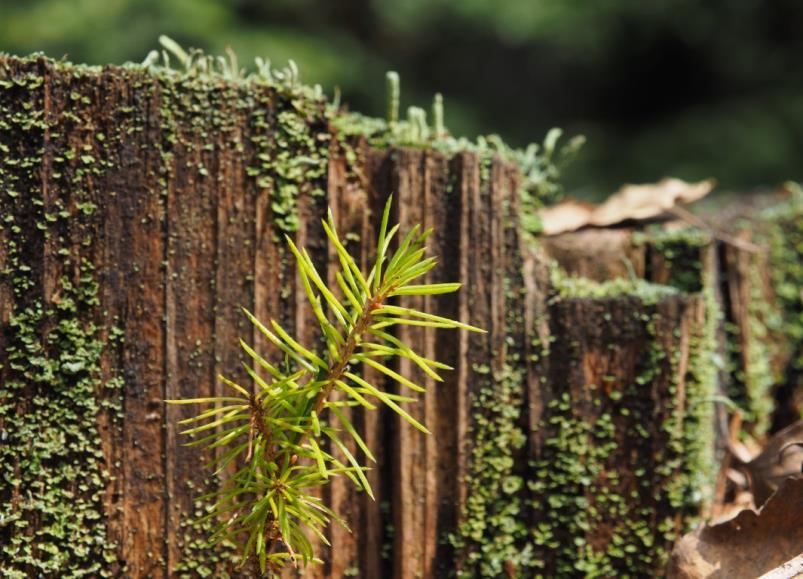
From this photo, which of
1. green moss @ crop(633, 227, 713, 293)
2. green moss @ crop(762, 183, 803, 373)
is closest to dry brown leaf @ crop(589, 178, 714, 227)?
green moss @ crop(633, 227, 713, 293)

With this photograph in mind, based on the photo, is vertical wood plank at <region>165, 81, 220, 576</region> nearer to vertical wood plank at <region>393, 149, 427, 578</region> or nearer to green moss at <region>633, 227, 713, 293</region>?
vertical wood plank at <region>393, 149, 427, 578</region>

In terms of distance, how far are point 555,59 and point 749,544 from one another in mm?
5820

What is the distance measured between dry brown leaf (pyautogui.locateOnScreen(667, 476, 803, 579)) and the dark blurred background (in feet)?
13.4

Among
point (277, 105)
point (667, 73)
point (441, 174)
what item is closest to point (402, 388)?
point (441, 174)

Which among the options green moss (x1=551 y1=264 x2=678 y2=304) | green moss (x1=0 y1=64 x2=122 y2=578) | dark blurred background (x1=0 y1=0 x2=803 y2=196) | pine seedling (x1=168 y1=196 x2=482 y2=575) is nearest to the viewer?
pine seedling (x1=168 y1=196 x2=482 y2=575)

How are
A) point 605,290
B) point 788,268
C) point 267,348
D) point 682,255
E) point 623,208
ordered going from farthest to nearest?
1. point 788,268
2. point 623,208
3. point 682,255
4. point 605,290
5. point 267,348

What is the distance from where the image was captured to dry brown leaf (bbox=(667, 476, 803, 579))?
1267mm

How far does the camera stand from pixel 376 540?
144cm

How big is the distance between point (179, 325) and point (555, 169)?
967mm

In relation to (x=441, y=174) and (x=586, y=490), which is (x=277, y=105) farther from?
(x=586, y=490)

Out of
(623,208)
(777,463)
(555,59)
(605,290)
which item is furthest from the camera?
(555,59)

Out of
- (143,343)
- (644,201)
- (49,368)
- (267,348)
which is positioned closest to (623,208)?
(644,201)

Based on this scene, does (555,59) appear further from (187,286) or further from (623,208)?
(187,286)

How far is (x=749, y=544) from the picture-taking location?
1.29m
